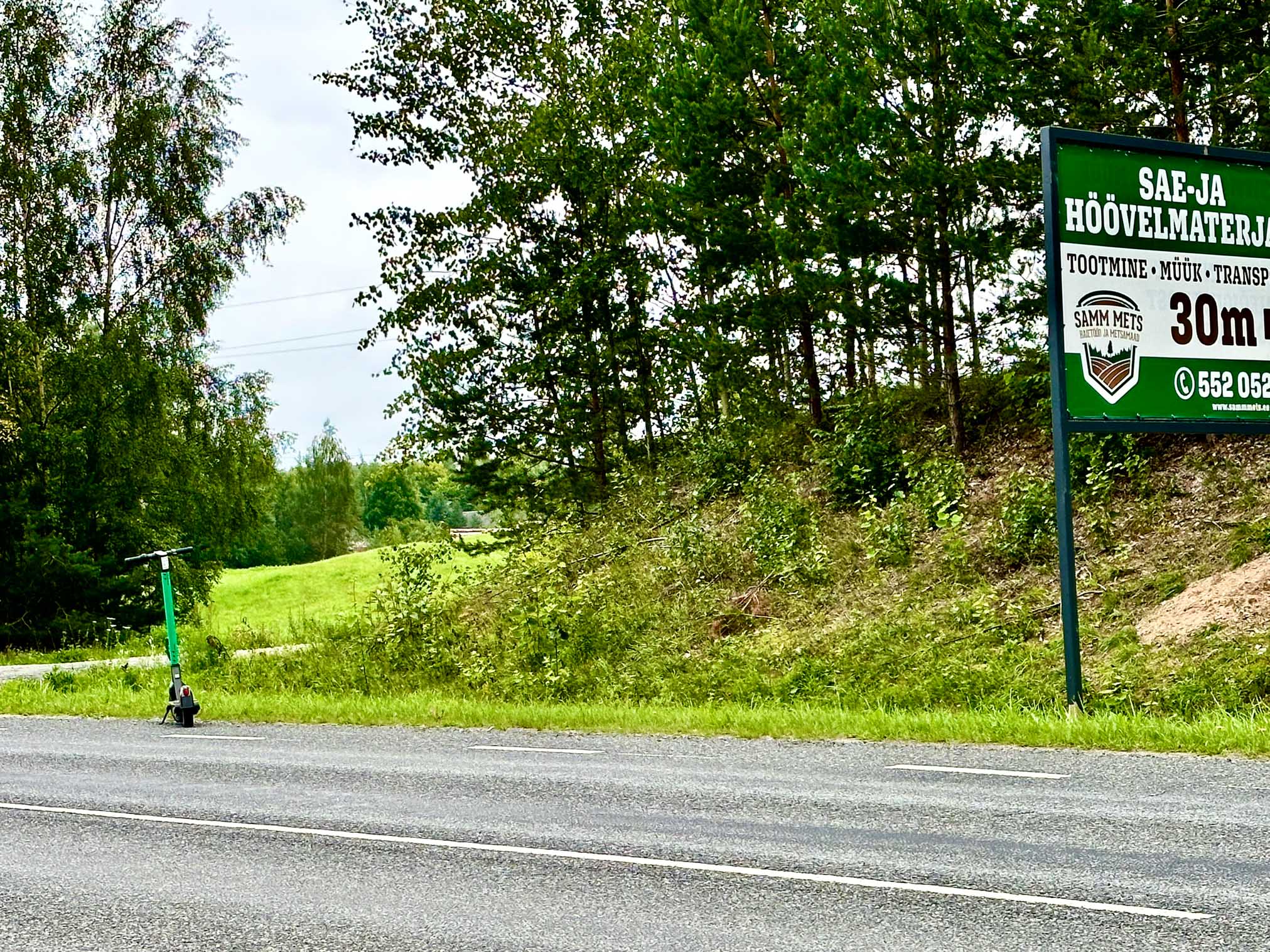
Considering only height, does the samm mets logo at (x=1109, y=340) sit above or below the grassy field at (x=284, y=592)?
above

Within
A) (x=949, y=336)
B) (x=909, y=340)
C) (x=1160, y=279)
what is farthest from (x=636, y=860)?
(x=909, y=340)

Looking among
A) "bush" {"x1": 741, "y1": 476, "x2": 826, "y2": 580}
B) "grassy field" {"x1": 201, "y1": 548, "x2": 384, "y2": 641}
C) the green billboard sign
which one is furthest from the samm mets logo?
"grassy field" {"x1": 201, "y1": 548, "x2": 384, "y2": 641}

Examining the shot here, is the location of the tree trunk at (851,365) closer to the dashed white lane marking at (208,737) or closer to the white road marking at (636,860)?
the dashed white lane marking at (208,737)

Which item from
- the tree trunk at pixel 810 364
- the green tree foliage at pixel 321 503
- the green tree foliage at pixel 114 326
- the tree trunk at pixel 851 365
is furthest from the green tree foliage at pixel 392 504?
the tree trunk at pixel 810 364

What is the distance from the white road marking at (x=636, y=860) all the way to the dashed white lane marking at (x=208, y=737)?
4.31 metres

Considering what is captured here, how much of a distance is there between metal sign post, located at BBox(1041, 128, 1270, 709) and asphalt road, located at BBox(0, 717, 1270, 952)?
4.05 m

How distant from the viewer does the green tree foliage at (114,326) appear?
32.3m

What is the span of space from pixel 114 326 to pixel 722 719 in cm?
2443

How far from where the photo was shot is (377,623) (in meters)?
22.5

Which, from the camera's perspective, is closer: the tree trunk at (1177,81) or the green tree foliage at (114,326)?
the tree trunk at (1177,81)

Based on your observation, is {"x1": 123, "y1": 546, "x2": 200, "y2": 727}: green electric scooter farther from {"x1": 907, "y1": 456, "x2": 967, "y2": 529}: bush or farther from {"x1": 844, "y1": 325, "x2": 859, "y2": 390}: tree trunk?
{"x1": 844, "y1": 325, "x2": 859, "y2": 390}: tree trunk

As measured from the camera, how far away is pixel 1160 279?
44.8ft

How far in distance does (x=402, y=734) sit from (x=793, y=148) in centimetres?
1343

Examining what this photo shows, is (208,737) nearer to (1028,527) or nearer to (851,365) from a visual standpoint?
(1028,527)
